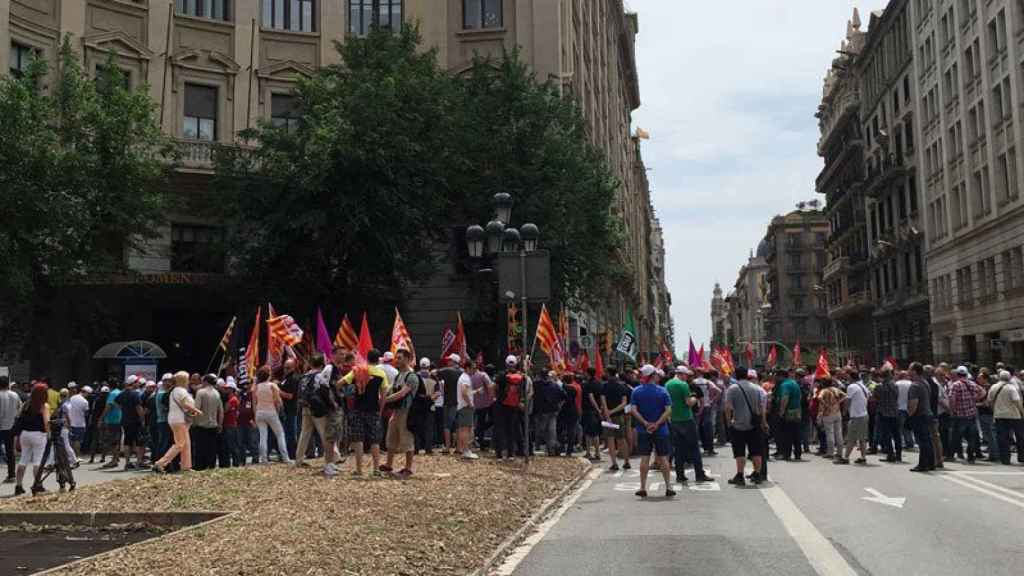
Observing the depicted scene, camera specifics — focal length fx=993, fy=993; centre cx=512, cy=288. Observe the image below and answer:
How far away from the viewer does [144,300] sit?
117ft

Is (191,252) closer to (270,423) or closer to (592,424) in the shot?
(270,423)

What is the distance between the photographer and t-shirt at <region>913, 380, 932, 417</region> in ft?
57.4

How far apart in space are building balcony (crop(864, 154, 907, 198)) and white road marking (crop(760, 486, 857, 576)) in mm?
51464

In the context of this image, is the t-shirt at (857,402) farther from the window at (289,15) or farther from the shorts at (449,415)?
the window at (289,15)

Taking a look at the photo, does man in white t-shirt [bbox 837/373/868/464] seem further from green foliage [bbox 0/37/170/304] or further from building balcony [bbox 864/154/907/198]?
building balcony [bbox 864/154/907/198]

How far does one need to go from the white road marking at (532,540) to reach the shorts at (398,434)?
254cm

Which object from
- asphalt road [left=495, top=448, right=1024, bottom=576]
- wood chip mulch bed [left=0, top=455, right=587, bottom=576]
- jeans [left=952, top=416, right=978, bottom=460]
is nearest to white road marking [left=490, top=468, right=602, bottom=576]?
asphalt road [left=495, top=448, right=1024, bottom=576]

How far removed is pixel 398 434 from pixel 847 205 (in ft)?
227

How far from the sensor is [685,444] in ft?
50.5

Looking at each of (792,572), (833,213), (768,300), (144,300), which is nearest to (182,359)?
(144,300)

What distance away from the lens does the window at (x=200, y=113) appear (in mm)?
36062

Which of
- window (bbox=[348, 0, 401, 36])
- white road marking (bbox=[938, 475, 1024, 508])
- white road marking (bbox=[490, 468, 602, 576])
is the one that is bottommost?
white road marking (bbox=[938, 475, 1024, 508])

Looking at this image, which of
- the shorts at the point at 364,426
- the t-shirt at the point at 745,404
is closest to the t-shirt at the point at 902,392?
the t-shirt at the point at 745,404

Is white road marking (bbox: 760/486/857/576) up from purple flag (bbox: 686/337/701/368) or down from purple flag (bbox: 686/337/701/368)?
down
